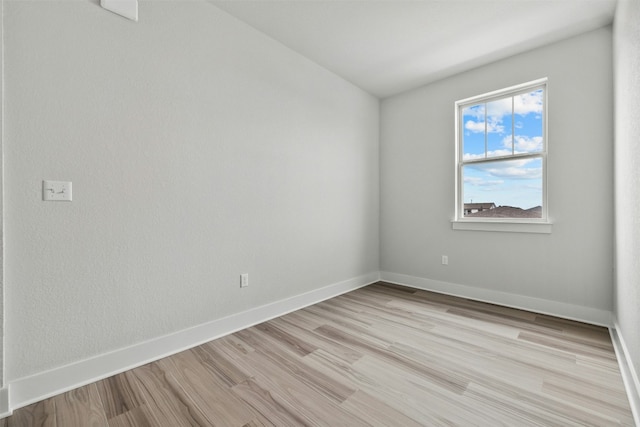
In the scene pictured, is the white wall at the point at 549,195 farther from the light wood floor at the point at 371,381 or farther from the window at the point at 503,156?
the light wood floor at the point at 371,381

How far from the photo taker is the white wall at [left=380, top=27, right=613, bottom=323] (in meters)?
2.53

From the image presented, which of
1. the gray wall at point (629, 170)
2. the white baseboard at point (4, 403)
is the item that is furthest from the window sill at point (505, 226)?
the white baseboard at point (4, 403)

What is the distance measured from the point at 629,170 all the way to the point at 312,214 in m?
2.43

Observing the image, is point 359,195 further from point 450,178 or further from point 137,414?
point 137,414

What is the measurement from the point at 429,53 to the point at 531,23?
2.77 feet

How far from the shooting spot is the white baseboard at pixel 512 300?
255 cm

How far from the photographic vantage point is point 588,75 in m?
2.58

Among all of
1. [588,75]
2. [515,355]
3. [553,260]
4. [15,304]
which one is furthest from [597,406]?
[15,304]

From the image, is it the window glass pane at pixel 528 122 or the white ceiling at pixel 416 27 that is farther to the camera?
the window glass pane at pixel 528 122

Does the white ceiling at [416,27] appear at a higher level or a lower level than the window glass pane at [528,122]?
higher

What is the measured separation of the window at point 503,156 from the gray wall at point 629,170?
684 mm

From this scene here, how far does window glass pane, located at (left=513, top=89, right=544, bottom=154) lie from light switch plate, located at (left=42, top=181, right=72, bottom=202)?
383 centimetres

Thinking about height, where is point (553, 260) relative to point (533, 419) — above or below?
above

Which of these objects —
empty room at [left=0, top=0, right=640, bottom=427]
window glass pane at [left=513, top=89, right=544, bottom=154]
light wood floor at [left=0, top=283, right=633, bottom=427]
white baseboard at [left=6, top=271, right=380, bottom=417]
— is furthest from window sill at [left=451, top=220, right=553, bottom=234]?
white baseboard at [left=6, top=271, right=380, bottom=417]
